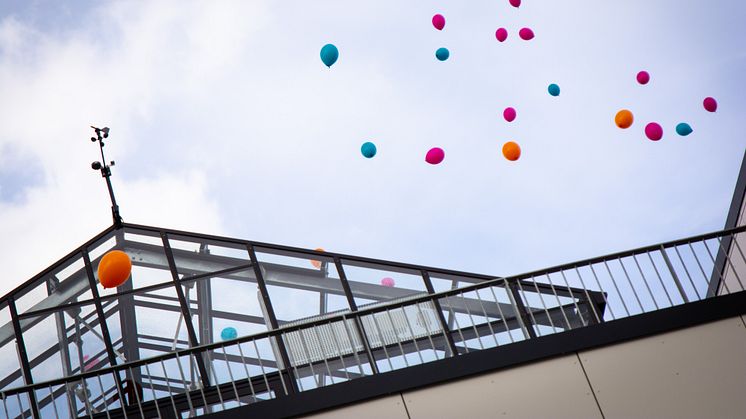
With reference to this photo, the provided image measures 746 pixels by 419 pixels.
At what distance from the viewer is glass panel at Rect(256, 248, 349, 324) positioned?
8648mm

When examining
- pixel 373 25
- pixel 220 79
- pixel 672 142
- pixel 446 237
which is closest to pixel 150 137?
pixel 220 79

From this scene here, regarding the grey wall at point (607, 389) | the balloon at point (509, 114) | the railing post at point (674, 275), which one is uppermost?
the balloon at point (509, 114)

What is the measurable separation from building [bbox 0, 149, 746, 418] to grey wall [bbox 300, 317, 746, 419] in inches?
0.4

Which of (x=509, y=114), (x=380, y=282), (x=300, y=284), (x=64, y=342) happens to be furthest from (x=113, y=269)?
(x=509, y=114)

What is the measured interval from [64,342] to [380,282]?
3.14 m

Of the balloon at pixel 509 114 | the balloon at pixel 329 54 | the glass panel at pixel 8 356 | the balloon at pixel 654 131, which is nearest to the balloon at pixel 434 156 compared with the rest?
the balloon at pixel 509 114

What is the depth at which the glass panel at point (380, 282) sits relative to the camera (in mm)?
8758

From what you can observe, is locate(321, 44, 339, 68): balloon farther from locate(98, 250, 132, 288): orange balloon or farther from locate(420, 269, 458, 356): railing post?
locate(98, 250, 132, 288): orange balloon

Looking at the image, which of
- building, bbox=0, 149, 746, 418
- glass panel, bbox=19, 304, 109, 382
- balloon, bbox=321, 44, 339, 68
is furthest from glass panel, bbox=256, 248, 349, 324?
balloon, bbox=321, 44, 339, 68

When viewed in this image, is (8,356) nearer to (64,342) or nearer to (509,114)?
(64,342)

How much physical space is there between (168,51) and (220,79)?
1162 mm

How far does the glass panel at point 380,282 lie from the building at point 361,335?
0.01m

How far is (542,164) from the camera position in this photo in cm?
1730

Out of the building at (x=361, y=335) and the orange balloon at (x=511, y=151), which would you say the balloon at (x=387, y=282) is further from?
the orange balloon at (x=511, y=151)
